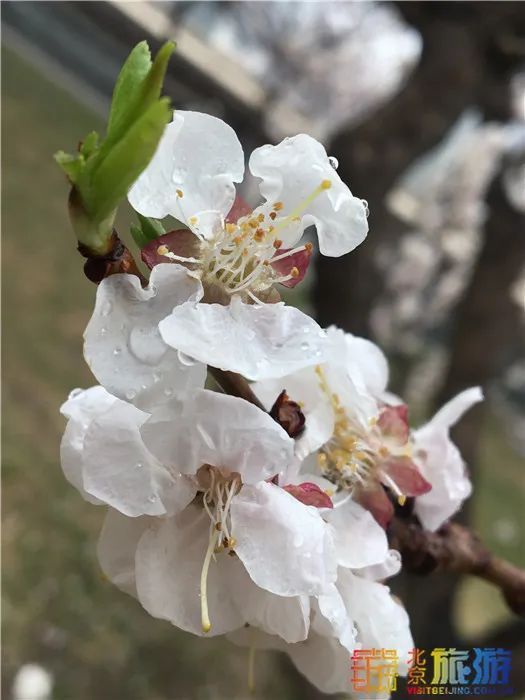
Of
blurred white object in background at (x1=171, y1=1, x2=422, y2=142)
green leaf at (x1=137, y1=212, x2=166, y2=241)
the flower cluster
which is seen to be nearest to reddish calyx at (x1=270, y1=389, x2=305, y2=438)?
the flower cluster

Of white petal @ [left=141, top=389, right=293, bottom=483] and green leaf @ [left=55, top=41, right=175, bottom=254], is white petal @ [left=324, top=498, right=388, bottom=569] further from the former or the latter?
green leaf @ [left=55, top=41, right=175, bottom=254]

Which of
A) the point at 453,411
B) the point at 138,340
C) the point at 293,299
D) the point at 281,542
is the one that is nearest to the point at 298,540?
the point at 281,542

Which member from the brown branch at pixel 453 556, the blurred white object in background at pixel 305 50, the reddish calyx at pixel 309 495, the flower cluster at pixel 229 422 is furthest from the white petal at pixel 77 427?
the blurred white object in background at pixel 305 50

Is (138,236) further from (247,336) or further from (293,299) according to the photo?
(293,299)

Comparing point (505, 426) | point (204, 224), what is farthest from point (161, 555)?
point (505, 426)

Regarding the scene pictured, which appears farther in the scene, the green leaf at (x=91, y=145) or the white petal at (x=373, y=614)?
the white petal at (x=373, y=614)

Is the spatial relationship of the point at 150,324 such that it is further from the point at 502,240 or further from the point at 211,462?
the point at 502,240

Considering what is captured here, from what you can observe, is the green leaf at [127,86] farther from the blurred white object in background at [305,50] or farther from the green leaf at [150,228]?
the blurred white object in background at [305,50]
